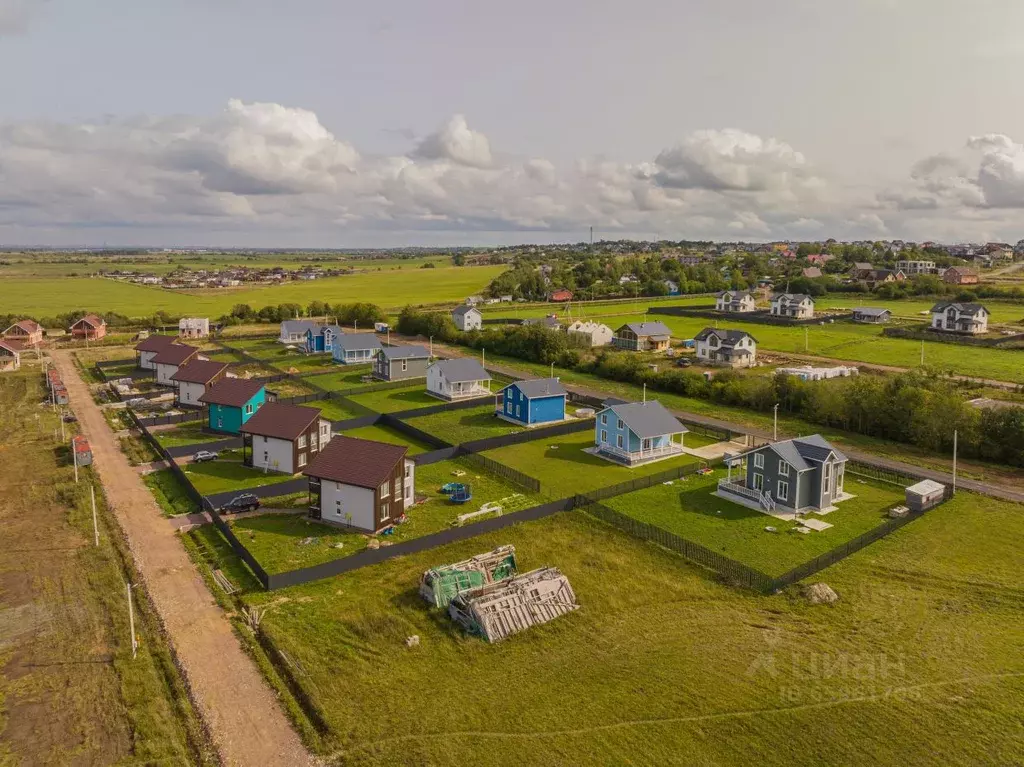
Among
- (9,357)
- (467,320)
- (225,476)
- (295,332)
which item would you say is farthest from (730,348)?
(9,357)

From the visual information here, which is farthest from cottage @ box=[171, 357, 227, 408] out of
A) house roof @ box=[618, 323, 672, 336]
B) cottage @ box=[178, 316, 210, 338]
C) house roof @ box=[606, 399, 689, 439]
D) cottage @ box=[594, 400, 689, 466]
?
house roof @ box=[618, 323, 672, 336]

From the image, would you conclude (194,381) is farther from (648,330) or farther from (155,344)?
(648,330)

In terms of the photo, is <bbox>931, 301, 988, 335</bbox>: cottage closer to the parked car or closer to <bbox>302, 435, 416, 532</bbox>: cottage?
<bbox>302, 435, 416, 532</bbox>: cottage

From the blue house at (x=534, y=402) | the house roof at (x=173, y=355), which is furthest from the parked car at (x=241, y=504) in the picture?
the house roof at (x=173, y=355)

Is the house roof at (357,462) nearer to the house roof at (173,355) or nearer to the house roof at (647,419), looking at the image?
the house roof at (647,419)

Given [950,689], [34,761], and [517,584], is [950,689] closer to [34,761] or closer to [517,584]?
[517,584]
